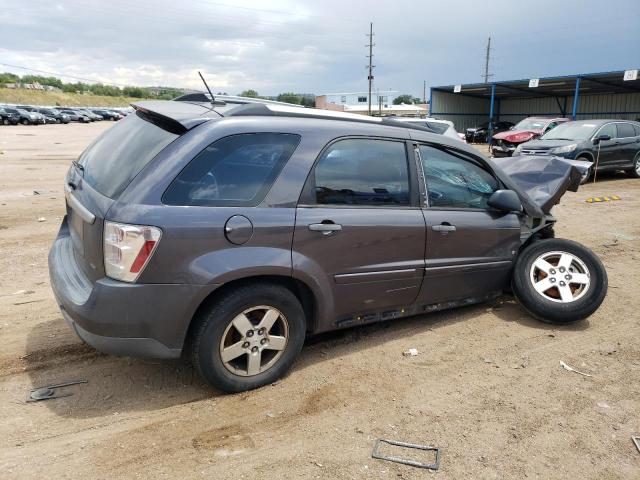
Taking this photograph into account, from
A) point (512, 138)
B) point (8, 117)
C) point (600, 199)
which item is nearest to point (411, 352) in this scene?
point (600, 199)

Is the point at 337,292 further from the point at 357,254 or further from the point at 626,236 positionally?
the point at 626,236

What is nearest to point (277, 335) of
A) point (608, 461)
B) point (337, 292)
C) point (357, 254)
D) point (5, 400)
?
point (337, 292)

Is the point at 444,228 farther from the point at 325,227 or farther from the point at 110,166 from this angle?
the point at 110,166

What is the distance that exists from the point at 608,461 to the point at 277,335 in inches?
78.3

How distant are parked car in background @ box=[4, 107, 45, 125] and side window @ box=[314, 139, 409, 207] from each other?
5195 cm

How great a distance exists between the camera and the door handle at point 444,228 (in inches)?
154

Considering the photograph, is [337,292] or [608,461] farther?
[337,292]

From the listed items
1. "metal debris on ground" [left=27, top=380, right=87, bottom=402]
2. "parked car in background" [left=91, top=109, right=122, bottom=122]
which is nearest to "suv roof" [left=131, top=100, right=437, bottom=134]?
"metal debris on ground" [left=27, top=380, right=87, bottom=402]

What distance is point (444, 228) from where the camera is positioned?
13.0ft

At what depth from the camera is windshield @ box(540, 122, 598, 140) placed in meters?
13.6

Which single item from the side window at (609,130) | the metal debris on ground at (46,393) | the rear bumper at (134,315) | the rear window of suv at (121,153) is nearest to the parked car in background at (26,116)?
the side window at (609,130)

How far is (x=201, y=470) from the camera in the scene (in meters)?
2.58

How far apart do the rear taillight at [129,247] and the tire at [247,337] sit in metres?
0.48

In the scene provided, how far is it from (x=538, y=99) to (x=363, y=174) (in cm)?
4225
